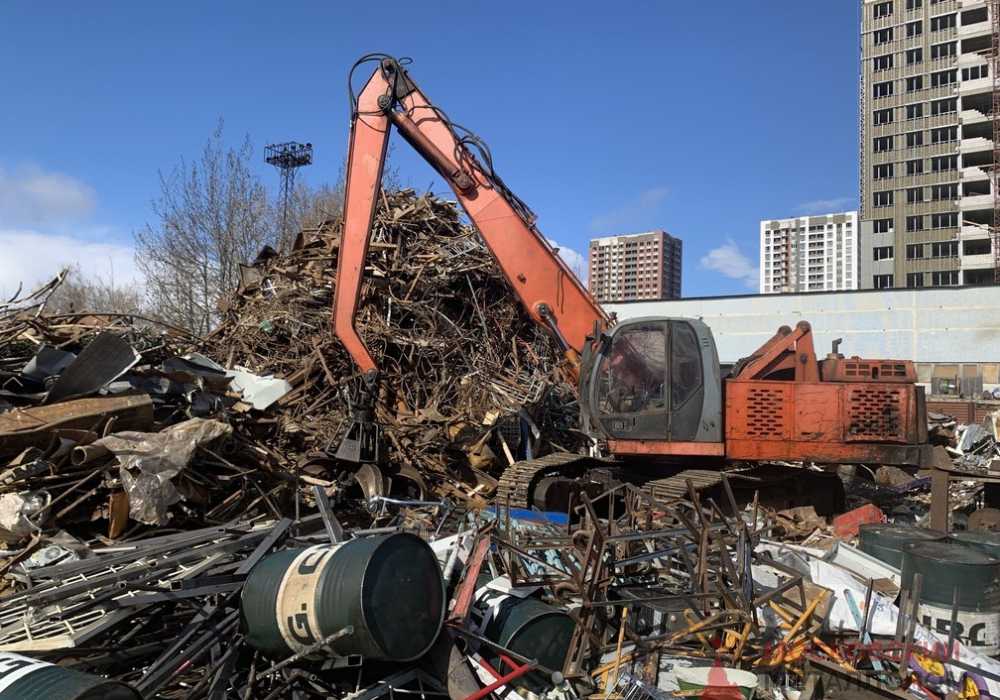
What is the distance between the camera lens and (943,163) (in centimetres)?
5578

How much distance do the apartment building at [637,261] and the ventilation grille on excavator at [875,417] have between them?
113 metres

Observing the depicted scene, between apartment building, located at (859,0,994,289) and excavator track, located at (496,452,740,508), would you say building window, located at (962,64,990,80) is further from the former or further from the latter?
excavator track, located at (496,452,740,508)

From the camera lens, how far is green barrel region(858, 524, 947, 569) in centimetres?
588

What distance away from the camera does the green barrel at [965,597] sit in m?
4.86

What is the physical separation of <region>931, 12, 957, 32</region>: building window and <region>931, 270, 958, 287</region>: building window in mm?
18730

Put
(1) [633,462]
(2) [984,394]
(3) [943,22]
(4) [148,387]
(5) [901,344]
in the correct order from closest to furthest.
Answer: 1. (4) [148,387]
2. (1) [633,462]
3. (2) [984,394]
4. (5) [901,344]
5. (3) [943,22]

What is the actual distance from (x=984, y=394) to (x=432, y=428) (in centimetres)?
2113

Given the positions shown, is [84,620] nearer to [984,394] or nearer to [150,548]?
[150,548]

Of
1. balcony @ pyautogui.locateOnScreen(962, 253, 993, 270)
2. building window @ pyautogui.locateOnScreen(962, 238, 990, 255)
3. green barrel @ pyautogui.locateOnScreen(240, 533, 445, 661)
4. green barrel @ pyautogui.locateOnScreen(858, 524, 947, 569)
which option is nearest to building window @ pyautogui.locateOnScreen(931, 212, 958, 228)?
building window @ pyautogui.locateOnScreen(962, 238, 990, 255)

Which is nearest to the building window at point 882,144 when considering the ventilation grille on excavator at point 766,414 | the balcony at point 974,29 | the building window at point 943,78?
the building window at point 943,78

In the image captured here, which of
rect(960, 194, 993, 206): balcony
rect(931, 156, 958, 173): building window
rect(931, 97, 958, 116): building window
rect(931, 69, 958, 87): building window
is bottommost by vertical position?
rect(960, 194, 993, 206): balcony

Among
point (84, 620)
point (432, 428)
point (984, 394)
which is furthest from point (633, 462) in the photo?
point (984, 394)

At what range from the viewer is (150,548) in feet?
16.7

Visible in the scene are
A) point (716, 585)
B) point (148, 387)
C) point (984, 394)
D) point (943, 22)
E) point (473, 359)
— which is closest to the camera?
point (716, 585)
